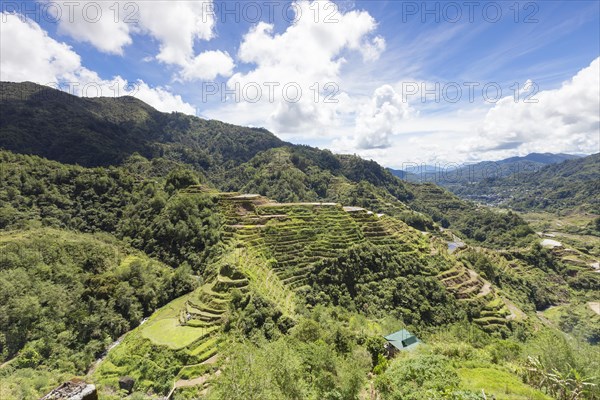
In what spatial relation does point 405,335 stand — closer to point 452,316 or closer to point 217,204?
point 452,316

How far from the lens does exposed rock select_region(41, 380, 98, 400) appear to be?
14.2 metres

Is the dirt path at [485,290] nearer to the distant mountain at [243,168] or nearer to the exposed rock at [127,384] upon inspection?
the exposed rock at [127,384]

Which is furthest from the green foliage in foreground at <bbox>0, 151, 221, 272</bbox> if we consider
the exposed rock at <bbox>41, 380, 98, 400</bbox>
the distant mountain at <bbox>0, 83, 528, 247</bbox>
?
the distant mountain at <bbox>0, 83, 528, 247</bbox>

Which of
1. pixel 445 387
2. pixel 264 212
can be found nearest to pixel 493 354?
pixel 445 387

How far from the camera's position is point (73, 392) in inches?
575

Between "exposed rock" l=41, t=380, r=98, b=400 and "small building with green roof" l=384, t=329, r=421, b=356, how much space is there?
2935 centimetres

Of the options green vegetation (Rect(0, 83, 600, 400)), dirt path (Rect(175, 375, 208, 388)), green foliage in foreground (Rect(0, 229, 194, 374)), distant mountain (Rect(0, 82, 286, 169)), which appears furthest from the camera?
distant mountain (Rect(0, 82, 286, 169))

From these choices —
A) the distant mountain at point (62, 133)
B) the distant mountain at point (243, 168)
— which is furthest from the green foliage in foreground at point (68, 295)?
the distant mountain at point (62, 133)

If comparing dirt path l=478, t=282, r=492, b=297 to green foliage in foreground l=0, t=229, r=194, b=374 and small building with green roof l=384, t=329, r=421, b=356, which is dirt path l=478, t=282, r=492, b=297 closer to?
small building with green roof l=384, t=329, r=421, b=356

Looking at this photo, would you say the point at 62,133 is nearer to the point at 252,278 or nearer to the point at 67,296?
the point at 67,296

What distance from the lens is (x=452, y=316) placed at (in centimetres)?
4791

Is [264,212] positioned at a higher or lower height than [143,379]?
higher

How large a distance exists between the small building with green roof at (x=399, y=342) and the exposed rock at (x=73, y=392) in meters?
29.4

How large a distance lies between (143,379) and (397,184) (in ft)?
622
